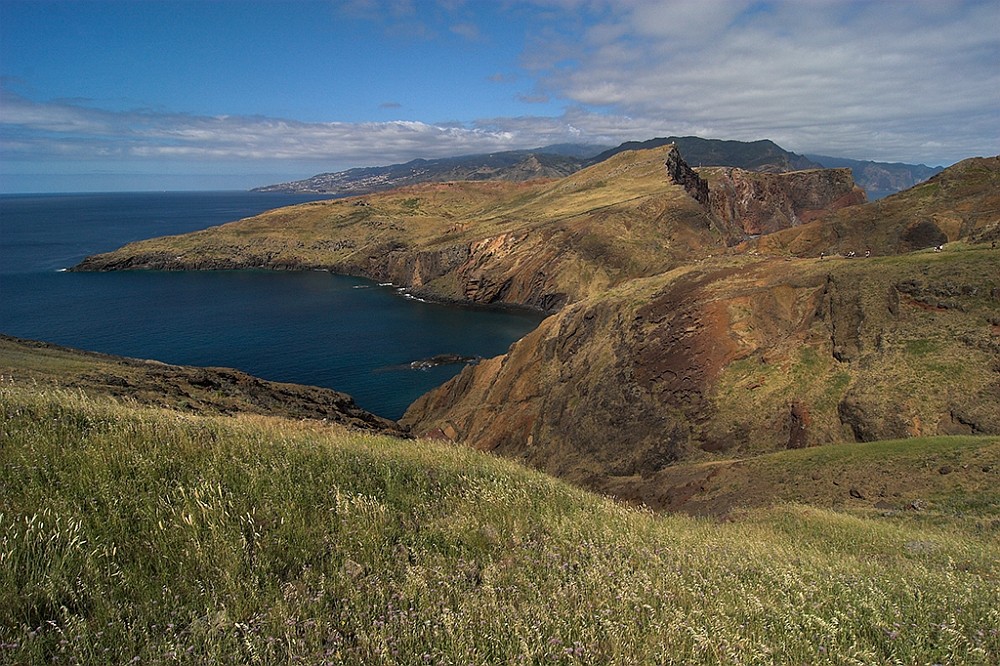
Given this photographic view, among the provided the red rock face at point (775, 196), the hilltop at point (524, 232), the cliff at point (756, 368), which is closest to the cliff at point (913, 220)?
the hilltop at point (524, 232)

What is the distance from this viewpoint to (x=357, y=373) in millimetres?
58969

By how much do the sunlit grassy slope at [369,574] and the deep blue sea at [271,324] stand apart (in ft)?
143

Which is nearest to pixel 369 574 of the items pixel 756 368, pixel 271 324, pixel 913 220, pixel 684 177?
pixel 756 368

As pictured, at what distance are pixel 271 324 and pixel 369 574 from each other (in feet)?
268

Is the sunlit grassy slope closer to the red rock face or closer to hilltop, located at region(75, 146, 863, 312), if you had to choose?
hilltop, located at region(75, 146, 863, 312)

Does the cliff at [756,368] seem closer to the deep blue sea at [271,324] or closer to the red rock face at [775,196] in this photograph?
the deep blue sea at [271,324]

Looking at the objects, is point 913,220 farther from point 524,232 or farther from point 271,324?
point 271,324

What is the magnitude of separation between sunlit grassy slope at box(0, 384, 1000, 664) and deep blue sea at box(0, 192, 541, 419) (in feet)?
143

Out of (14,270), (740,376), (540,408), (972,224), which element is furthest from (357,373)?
(14,270)

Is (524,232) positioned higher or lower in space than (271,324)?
higher

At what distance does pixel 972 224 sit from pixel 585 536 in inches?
2874

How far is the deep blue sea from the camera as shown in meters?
59.8

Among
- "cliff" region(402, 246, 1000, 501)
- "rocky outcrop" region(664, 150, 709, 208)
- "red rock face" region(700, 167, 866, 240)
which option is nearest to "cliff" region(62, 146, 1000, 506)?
"cliff" region(402, 246, 1000, 501)

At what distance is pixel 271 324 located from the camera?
260 feet
